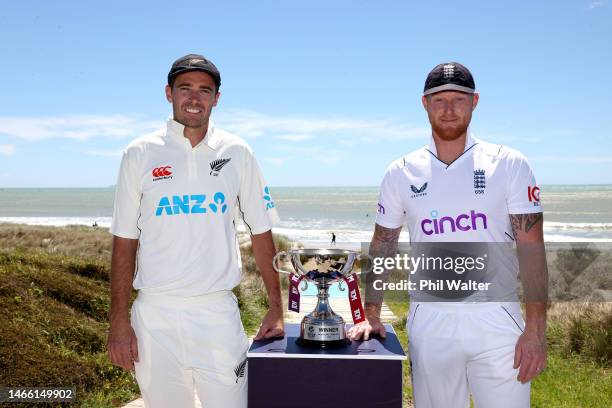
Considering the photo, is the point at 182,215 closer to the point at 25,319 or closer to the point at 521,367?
the point at 521,367

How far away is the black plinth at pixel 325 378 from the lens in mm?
2824

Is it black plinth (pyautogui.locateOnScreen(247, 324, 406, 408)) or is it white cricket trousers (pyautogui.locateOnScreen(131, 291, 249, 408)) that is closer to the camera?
black plinth (pyautogui.locateOnScreen(247, 324, 406, 408))

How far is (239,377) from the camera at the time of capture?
2.97 m

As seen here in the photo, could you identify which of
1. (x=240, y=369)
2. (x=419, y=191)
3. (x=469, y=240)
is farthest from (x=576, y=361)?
(x=240, y=369)

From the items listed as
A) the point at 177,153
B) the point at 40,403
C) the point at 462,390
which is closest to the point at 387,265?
the point at 462,390

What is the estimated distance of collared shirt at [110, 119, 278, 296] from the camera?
2.95 meters

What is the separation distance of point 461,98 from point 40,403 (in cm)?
396

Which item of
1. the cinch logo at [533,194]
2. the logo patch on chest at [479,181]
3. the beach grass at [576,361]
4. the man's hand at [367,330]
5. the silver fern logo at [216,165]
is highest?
the silver fern logo at [216,165]

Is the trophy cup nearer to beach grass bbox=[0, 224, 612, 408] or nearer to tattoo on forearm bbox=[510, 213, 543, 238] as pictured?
tattoo on forearm bbox=[510, 213, 543, 238]

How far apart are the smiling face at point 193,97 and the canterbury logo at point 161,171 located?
0.86 feet

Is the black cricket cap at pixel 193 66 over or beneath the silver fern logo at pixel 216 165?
over

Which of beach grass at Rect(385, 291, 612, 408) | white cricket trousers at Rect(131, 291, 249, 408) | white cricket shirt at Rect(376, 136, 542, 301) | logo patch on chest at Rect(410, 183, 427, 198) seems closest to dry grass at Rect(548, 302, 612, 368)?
beach grass at Rect(385, 291, 612, 408)

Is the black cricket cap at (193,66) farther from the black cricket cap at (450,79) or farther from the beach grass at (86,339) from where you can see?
the beach grass at (86,339)

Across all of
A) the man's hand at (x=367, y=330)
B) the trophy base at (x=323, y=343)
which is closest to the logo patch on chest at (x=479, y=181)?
the man's hand at (x=367, y=330)
